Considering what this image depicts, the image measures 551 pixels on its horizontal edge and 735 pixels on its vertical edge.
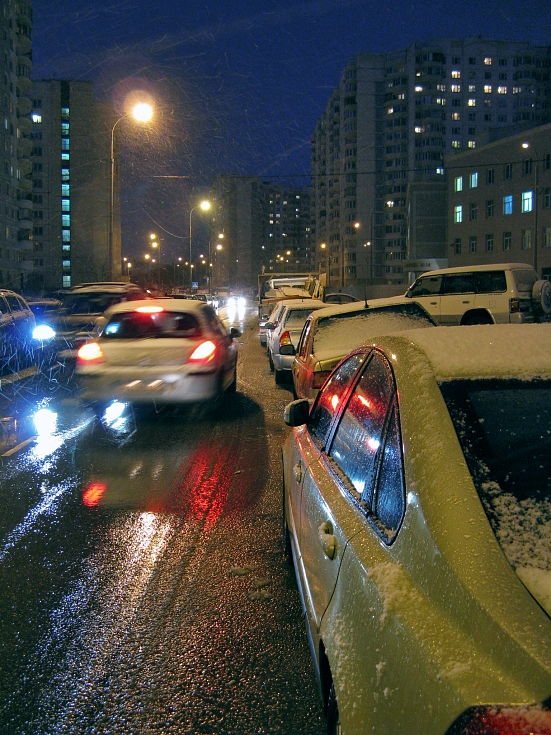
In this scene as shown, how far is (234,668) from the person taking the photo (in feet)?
12.0

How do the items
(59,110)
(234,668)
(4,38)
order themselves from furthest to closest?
(59,110)
(4,38)
(234,668)

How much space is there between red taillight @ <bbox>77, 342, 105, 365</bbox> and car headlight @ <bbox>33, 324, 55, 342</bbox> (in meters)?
8.32

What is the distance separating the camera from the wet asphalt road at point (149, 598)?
10.9ft

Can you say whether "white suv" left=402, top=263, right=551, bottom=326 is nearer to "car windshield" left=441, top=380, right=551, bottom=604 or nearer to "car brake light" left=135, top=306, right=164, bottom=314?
"car brake light" left=135, top=306, right=164, bottom=314

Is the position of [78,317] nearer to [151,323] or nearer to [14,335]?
[14,335]

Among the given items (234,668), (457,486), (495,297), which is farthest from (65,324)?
(457,486)

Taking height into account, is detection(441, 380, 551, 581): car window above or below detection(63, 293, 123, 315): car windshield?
below

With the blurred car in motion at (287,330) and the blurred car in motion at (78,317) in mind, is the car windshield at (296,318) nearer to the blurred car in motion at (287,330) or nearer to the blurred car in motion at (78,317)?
the blurred car in motion at (287,330)

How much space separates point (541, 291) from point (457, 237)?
142ft

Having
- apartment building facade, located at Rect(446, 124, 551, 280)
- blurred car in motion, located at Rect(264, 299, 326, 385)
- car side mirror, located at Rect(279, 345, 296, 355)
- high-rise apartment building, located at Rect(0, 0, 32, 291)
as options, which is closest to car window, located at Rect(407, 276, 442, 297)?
blurred car in motion, located at Rect(264, 299, 326, 385)

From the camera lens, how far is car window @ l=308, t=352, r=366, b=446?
3810 mm

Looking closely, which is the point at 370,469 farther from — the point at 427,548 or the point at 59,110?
the point at 59,110

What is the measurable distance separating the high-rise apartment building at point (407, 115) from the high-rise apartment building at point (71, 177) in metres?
34.6

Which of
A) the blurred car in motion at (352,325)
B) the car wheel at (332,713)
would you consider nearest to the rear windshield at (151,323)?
the blurred car in motion at (352,325)
